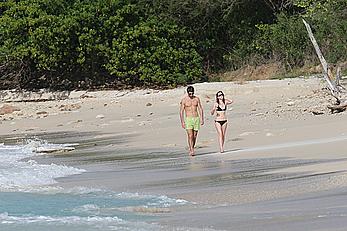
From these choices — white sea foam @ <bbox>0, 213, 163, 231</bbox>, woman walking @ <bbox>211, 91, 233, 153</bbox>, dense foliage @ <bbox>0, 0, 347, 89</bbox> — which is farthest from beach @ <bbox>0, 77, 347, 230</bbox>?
dense foliage @ <bbox>0, 0, 347, 89</bbox>

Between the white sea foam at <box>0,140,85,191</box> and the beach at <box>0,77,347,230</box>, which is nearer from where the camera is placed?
the beach at <box>0,77,347,230</box>

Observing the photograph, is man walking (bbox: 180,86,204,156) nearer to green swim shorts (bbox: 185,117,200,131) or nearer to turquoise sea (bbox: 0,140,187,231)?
green swim shorts (bbox: 185,117,200,131)

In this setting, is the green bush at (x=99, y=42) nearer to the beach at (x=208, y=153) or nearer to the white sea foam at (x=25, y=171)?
the beach at (x=208, y=153)

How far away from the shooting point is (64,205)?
948 cm

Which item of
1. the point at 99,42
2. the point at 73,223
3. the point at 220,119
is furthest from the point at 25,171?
the point at 99,42

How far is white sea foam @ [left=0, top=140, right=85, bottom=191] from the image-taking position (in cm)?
1171

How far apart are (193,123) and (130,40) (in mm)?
14555

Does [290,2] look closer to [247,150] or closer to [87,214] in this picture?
[247,150]

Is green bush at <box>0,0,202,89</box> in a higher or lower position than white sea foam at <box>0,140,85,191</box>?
higher

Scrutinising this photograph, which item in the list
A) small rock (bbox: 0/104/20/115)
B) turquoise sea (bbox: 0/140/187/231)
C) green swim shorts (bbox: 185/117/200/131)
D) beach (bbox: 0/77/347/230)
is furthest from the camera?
small rock (bbox: 0/104/20/115)

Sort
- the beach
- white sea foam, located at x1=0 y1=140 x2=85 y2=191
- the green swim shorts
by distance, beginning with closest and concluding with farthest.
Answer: the beach
white sea foam, located at x1=0 y1=140 x2=85 y2=191
the green swim shorts

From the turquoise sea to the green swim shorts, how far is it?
7.73 ft

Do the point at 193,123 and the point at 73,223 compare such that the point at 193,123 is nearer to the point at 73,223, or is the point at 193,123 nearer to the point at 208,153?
the point at 208,153

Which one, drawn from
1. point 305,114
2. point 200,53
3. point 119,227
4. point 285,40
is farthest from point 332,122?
point 200,53
